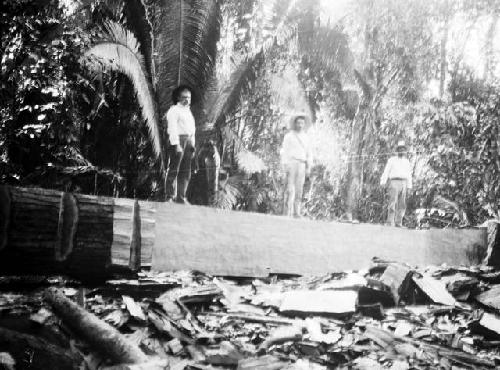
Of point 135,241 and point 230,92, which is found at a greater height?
point 230,92

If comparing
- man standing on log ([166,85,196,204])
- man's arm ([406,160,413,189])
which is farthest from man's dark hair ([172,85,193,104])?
A: man's arm ([406,160,413,189])

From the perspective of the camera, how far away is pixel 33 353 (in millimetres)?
1799

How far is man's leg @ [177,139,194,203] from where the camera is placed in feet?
14.6

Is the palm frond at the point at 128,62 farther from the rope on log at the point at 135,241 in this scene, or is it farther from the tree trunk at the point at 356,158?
the tree trunk at the point at 356,158

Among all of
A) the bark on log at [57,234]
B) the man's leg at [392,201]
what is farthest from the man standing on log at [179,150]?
the man's leg at [392,201]

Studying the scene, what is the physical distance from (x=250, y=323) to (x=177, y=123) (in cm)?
246

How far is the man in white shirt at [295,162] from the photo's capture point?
477 centimetres

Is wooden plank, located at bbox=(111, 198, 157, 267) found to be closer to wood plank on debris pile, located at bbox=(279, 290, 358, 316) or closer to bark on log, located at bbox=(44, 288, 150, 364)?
bark on log, located at bbox=(44, 288, 150, 364)

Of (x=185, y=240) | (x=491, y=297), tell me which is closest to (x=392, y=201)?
(x=491, y=297)

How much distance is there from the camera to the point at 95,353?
1.95m

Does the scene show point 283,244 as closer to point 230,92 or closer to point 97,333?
point 97,333

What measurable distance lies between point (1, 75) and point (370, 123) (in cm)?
422

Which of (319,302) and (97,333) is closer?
(97,333)

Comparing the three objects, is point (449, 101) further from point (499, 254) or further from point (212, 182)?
point (212, 182)
